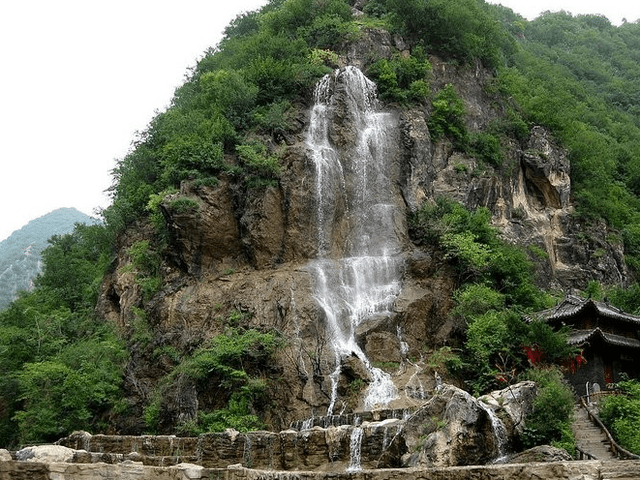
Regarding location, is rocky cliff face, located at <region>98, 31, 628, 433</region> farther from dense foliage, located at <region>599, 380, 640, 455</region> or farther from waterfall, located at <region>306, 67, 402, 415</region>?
dense foliage, located at <region>599, 380, 640, 455</region>

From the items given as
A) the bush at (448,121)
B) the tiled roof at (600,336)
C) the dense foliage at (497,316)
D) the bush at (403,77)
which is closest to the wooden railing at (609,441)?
the dense foliage at (497,316)

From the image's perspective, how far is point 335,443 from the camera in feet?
64.6

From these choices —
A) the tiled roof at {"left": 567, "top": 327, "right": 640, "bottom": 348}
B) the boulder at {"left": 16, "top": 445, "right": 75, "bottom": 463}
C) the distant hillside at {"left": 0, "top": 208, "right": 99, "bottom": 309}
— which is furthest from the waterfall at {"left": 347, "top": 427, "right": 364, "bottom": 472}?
the distant hillside at {"left": 0, "top": 208, "right": 99, "bottom": 309}

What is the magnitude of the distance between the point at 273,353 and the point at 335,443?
6890mm

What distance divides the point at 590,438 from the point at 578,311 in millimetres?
7954

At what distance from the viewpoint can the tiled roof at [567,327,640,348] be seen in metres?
26.0

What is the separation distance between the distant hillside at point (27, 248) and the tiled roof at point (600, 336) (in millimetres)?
77268

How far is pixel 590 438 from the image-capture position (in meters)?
19.9

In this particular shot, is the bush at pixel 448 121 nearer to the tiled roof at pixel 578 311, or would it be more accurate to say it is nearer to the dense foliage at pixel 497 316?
the dense foliage at pixel 497 316

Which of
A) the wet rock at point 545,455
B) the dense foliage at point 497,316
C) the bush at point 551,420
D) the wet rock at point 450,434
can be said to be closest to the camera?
the wet rock at point 545,455

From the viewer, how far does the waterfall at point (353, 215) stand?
28109 mm

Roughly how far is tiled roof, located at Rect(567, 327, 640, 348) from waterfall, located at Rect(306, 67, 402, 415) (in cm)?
774

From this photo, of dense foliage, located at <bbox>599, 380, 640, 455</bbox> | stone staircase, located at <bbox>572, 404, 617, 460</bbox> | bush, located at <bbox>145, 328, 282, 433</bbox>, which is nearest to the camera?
stone staircase, located at <bbox>572, 404, 617, 460</bbox>

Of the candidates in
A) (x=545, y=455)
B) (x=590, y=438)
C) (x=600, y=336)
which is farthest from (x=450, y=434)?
(x=600, y=336)
